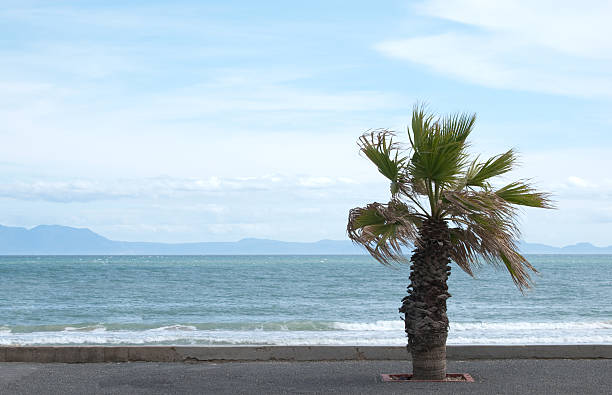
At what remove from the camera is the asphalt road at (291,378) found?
7891mm

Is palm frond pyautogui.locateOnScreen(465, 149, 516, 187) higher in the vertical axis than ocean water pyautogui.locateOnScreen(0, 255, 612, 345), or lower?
higher

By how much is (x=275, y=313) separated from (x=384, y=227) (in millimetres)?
20265

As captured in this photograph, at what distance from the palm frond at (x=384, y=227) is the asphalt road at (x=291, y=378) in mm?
1571

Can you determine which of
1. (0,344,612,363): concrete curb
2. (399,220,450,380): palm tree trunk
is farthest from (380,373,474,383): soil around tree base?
(0,344,612,363): concrete curb

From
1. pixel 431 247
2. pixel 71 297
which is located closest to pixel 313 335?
pixel 431 247

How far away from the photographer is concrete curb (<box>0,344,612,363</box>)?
977 cm

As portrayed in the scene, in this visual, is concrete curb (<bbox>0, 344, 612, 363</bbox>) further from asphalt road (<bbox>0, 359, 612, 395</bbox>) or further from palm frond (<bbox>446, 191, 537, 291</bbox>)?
palm frond (<bbox>446, 191, 537, 291</bbox>)

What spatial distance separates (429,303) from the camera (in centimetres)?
816

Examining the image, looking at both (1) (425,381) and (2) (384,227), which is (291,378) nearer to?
(1) (425,381)

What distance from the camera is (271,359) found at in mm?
9789

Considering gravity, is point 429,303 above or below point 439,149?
below

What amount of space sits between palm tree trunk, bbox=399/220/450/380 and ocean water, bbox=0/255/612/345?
4.85 meters

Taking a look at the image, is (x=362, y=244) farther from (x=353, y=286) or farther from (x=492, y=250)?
(x=353, y=286)

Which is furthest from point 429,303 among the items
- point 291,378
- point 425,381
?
point 291,378
